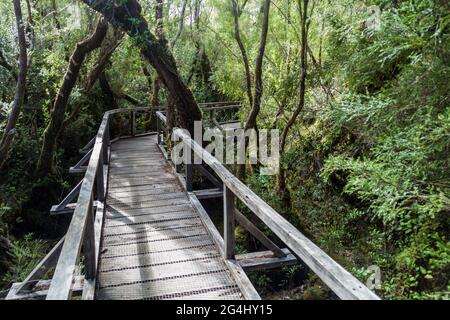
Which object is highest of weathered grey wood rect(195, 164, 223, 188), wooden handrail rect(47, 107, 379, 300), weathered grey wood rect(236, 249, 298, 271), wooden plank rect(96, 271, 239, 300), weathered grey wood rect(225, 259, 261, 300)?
wooden handrail rect(47, 107, 379, 300)

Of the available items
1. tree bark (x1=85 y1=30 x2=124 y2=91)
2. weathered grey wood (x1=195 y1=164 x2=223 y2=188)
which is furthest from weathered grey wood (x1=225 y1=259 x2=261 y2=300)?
tree bark (x1=85 y1=30 x2=124 y2=91)

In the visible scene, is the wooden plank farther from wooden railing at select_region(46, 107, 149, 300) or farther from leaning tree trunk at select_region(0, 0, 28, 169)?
leaning tree trunk at select_region(0, 0, 28, 169)

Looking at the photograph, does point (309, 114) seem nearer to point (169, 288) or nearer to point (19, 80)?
point (19, 80)

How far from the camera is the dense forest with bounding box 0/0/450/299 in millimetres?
3637

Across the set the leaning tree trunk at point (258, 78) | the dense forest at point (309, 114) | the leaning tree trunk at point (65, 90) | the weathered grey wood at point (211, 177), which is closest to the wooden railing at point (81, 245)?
the weathered grey wood at point (211, 177)

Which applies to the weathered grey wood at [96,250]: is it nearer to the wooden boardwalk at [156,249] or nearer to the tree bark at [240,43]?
the wooden boardwalk at [156,249]

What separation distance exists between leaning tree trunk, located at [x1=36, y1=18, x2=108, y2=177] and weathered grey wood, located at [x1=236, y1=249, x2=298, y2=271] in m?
6.80

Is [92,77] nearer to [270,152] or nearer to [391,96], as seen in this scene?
[270,152]

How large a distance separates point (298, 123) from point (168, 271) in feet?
19.6

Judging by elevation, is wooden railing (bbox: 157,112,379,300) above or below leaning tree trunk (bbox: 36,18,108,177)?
below

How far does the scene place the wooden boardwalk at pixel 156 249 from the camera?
→ 349 centimetres

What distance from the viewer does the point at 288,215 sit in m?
8.06

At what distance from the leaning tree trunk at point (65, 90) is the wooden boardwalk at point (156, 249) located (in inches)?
116
